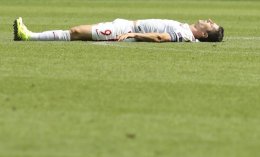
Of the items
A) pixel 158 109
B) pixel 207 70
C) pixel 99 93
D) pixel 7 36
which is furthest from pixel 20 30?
pixel 158 109

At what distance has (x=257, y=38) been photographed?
15.8 meters

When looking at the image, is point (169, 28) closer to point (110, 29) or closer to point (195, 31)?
point (195, 31)

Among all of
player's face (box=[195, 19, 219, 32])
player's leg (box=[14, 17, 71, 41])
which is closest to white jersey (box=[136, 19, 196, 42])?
player's face (box=[195, 19, 219, 32])

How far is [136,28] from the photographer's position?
554 inches

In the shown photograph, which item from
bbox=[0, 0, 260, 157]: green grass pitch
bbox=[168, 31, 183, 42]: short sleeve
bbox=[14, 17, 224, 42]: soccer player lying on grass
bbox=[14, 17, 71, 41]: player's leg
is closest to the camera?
bbox=[0, 0, 260, 157]: green grass pitch

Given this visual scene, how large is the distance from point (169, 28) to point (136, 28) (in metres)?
0.49

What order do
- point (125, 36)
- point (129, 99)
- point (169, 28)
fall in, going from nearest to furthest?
point (129, 99)
point (125, 36)
point (169, 28)

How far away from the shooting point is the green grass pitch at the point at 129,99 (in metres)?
7.08

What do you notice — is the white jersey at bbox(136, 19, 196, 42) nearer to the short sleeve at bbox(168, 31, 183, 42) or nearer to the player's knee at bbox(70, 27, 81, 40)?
the short sleeve at bbox(168, 31, 183, 42)

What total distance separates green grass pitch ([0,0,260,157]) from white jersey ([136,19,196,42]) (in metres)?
0.34

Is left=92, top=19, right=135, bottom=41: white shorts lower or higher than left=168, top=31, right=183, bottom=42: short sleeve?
higher

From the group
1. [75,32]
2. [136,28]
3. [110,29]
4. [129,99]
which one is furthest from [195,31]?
[129,99]

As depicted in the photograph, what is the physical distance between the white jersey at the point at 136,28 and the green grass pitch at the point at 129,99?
1.12 ft

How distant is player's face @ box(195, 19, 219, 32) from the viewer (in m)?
14.0
